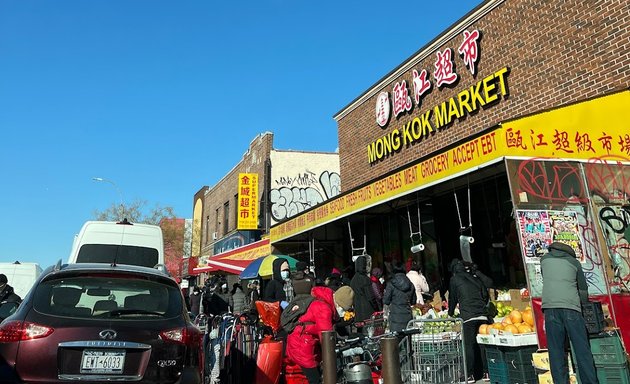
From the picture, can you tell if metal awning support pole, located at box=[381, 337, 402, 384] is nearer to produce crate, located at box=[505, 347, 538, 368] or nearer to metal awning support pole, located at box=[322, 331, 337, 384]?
metal awning support pole, located at box=[322, 331, 337, 384]

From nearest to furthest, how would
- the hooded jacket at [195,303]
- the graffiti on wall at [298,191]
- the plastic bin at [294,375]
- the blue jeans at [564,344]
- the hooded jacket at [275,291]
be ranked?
the blue jeans at [564,344]
the plastic bin at [294,375]
the hooded jacket at [275,291]
the hooded jacket at [195,303]
the graffiti on wall at [298,191]

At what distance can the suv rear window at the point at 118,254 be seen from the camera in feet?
32.0

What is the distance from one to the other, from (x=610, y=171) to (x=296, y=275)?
16.6 feet

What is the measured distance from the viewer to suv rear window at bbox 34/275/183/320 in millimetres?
4121

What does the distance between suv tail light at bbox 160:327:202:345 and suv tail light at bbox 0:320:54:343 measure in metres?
0.91

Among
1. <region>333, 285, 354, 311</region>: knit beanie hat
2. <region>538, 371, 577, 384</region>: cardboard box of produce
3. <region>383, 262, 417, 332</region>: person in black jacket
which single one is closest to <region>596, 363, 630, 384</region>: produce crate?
<region>538, 371, 577, 384</region>: cardboard box of produce

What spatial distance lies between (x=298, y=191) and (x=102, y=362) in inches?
907

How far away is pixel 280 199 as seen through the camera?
86.0 feet

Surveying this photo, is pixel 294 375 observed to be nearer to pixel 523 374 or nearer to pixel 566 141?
pixel 523 374

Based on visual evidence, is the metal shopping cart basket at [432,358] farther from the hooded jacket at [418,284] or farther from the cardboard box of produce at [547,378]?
the hooded jacket at [418,284]

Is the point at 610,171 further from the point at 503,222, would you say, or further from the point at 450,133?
the point at 450,133

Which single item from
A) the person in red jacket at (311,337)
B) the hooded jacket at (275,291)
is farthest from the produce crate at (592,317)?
the hooded jacket at (275,291)

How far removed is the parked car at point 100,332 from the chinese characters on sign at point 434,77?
9576 mm

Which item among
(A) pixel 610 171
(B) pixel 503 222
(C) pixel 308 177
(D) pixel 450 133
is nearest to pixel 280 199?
(C) pixel 308 177
